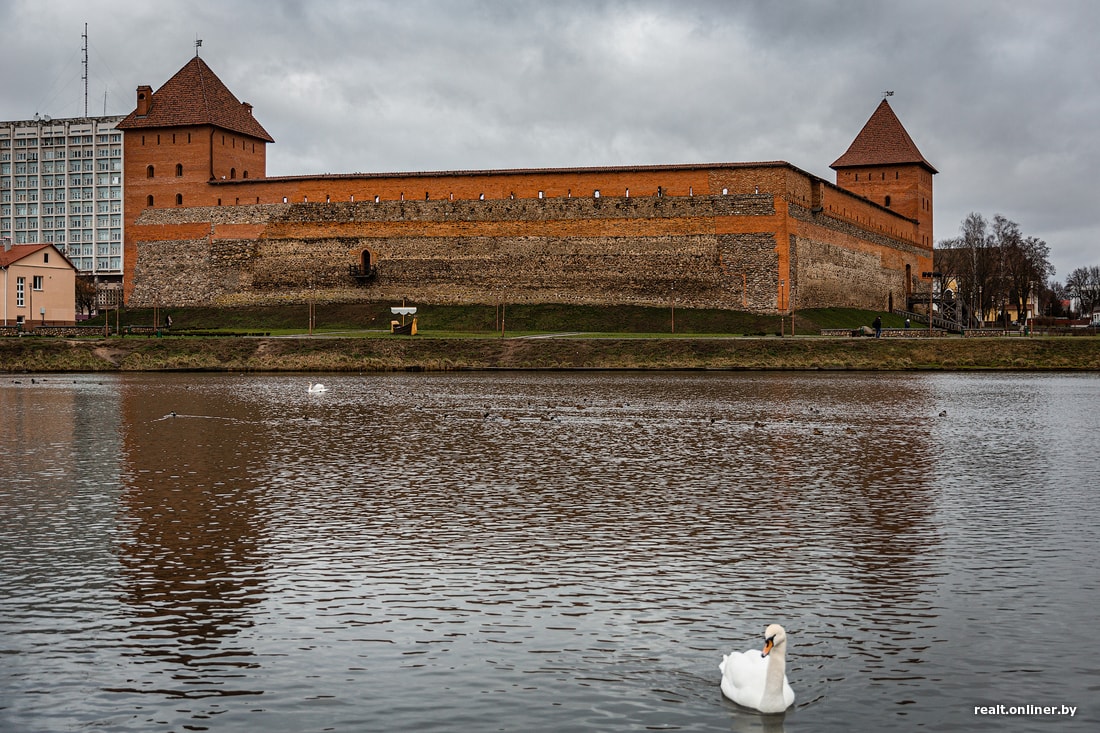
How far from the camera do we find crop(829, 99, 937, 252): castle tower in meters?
64.8

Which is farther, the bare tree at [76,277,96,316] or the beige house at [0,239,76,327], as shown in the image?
the bare tree at [76,277,96,316]

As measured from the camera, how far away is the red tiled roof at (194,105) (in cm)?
5288

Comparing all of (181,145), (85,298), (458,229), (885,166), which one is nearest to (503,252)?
(458,229)

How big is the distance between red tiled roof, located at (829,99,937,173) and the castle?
30.1ft

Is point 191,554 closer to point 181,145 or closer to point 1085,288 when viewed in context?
point 181,145

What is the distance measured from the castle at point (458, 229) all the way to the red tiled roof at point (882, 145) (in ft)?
30.1

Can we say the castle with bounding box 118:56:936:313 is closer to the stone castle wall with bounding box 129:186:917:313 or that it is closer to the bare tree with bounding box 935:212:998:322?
the stone castle wall with bounding box 129:186:917:313

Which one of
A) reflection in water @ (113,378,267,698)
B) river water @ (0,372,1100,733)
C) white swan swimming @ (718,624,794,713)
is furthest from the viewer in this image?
reflection in water @ (113,378,267,698)

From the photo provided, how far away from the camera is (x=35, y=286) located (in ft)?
161

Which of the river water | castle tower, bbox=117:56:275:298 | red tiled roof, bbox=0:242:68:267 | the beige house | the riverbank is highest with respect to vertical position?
castle tower, bbox=117:56:275:298

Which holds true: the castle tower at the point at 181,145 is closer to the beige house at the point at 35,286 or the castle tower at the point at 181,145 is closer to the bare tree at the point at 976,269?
the beige house at the point at 35,286

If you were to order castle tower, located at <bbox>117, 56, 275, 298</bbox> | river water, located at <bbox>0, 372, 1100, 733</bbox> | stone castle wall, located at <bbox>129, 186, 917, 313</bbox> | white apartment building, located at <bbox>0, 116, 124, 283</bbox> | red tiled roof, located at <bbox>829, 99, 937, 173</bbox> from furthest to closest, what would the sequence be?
white apartment building, located at <bbox>0, 116, 124, 283</bbox>
red tiled roof, located at <bbox>829, 99, 937, 173</bbox>
castle tower, located at <bbox>117, 56, 275, 298</bbox>
stone castle wall, located at <bbox>129, 186, 917, 313</bbox>
river water, located at <bbox>0, 372, 1100, 733</bbox>

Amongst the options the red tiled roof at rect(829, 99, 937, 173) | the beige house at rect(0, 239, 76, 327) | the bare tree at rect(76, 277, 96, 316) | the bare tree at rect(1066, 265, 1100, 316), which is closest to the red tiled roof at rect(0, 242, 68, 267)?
the beige house at rect(0, 239, 76, 327)

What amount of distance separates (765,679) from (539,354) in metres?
30.6
